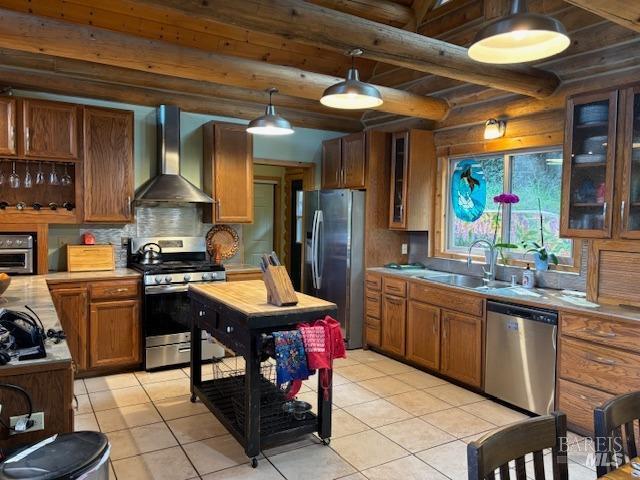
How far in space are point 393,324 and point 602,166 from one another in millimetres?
2411

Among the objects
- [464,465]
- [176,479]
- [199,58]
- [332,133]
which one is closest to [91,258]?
[199,58]

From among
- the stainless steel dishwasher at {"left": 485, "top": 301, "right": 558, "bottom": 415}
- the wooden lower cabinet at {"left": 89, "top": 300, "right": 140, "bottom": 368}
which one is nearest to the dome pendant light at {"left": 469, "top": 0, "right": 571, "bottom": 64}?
the stainless steel dishwasher at {"left": 485, "top": 301, "right": 558, "bottom": 415}

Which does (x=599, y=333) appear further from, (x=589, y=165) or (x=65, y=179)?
(x=65, y=179)

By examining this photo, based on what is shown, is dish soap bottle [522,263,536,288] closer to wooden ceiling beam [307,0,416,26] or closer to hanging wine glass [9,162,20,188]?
wooden ceiling beam [307,0,416,26]

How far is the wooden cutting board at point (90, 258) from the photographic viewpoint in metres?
4.58

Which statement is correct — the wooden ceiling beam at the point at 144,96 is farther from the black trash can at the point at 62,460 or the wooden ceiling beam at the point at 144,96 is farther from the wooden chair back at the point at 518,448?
the wooden chair back at the point at 518,448

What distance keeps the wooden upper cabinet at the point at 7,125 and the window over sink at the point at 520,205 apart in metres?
4.16

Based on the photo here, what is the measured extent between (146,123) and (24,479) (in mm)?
4057

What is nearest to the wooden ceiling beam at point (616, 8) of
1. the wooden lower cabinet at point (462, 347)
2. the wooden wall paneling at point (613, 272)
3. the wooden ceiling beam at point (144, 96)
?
the wooden wall paneling at point (613, 272)

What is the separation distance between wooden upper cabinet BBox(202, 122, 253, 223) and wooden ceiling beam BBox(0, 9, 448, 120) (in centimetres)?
122

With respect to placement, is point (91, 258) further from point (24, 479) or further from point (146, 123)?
point (24, 479)

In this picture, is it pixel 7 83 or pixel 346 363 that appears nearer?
pixel 7 83

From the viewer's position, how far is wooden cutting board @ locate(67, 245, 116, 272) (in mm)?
4582

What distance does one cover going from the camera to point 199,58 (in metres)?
3.57
